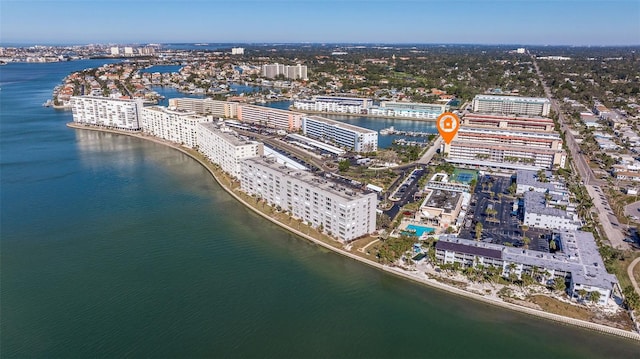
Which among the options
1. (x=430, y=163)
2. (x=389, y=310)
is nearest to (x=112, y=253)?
(x=389, y=310)

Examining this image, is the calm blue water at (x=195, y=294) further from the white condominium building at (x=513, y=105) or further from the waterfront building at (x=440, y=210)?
the white condominium building at (x=513, y=105)

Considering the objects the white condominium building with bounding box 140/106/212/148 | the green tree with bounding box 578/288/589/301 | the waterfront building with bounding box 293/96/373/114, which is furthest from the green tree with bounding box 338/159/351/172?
the waterfront building with bounding box 293/96/373/114

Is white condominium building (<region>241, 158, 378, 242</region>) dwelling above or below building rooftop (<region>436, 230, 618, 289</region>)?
above

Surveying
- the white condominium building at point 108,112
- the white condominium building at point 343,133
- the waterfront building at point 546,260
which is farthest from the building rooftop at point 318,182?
the white condominium building at point 108,112

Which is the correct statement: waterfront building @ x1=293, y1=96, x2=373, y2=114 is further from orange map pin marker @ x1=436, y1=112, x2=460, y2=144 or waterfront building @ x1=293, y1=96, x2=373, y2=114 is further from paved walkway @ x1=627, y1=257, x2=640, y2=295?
paved walkway @ x1=627, y1=257, x2=640, y2=295

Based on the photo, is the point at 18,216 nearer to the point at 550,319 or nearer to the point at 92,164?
the point at 92,164

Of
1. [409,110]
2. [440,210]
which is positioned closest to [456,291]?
[440,210]
